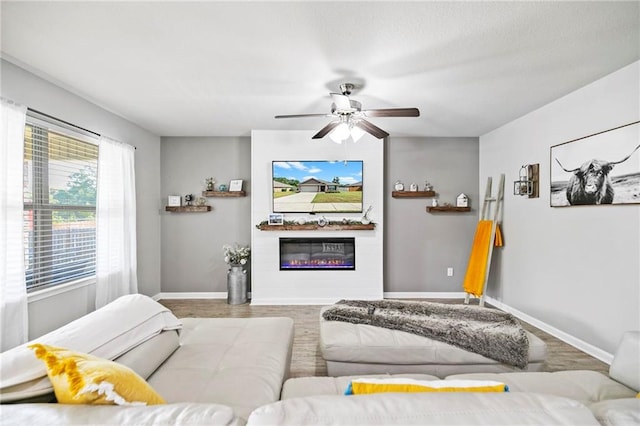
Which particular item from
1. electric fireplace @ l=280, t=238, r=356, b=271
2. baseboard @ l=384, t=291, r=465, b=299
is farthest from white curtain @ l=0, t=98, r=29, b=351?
baseboard @ l=384, t=291, r=465, b=299

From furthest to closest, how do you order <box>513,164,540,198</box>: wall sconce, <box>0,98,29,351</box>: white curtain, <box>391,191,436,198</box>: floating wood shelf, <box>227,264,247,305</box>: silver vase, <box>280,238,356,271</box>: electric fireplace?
<box>391,191,436,198</box>: floating wood shelf → <box>280,238,356,271</box>: electric fireplace → <box>227,264,247,305</box>: silver vase → <box>513,164,540,198</box>: wall sconce → <box>0,98,29,351</box>: white curtain

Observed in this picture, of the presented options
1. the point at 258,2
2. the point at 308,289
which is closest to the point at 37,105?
the point at 258,2

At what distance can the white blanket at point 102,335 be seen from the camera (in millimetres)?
1049

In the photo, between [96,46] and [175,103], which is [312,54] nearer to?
[96,46]

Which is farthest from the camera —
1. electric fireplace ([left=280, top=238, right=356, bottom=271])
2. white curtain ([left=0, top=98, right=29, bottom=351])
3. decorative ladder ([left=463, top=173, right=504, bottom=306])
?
electric fireplace ([left=280, top=238, right=356, bottom=271])

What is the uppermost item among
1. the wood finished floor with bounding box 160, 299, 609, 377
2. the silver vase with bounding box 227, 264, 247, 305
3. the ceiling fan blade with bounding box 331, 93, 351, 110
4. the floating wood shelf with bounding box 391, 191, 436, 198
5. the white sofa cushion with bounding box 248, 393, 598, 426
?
the ceiling fan blade with bounding box 331, 93, 351, 110

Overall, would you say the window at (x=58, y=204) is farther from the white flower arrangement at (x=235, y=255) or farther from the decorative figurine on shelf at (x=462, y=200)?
the decorative figurine on shelf at (x=462, y=200)

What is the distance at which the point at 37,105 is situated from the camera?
280cm

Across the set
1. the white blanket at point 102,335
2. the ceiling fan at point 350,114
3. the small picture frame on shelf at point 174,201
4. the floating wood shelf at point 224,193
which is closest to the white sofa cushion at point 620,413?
the white blanket at point 102,335

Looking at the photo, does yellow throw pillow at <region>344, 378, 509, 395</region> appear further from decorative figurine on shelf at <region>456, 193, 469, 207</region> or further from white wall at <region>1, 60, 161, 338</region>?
decorative figurine on shelf at <region>456, 193, 469, 207</region>

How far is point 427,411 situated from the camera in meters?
0.76

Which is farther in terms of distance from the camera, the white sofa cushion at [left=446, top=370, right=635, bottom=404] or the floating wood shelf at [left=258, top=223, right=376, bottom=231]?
the floating wood shelf at [left=258, top=223, right=376, bottom=231]

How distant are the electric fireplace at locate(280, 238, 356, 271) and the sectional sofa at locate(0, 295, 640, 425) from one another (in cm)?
247

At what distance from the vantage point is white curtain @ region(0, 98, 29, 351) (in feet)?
7.80
